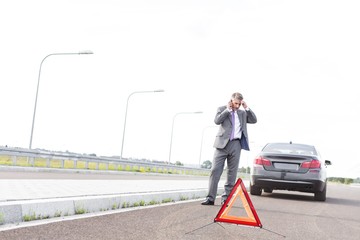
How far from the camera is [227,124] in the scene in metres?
9.60

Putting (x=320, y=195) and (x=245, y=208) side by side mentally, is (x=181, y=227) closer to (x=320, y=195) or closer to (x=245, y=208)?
(x=245, y=208)

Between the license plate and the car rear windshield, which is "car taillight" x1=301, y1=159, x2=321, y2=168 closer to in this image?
the license plate

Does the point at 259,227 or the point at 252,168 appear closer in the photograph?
the point at 259,227

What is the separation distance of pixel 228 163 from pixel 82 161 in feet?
67.3

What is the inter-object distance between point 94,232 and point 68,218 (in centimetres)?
103

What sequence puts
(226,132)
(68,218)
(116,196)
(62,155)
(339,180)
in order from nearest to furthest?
(68,218) < (116,196) < (226,132) < (62,155) < (339,180)

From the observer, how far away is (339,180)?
89.6 metres

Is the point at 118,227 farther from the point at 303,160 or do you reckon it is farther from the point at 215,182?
the point at 303,160

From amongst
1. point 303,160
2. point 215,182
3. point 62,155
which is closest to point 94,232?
point 215,182

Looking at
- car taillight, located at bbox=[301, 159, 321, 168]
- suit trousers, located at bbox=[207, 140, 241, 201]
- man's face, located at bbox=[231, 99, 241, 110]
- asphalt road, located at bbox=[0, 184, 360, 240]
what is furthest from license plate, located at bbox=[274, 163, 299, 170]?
man's face, located at bbox=[231, 99, 241, 110]

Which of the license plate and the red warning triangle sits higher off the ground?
the license plate

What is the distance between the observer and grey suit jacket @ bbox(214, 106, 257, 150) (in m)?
9.52

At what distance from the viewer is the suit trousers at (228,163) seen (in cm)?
961

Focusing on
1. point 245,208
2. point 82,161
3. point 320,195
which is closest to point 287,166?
point 320,195
